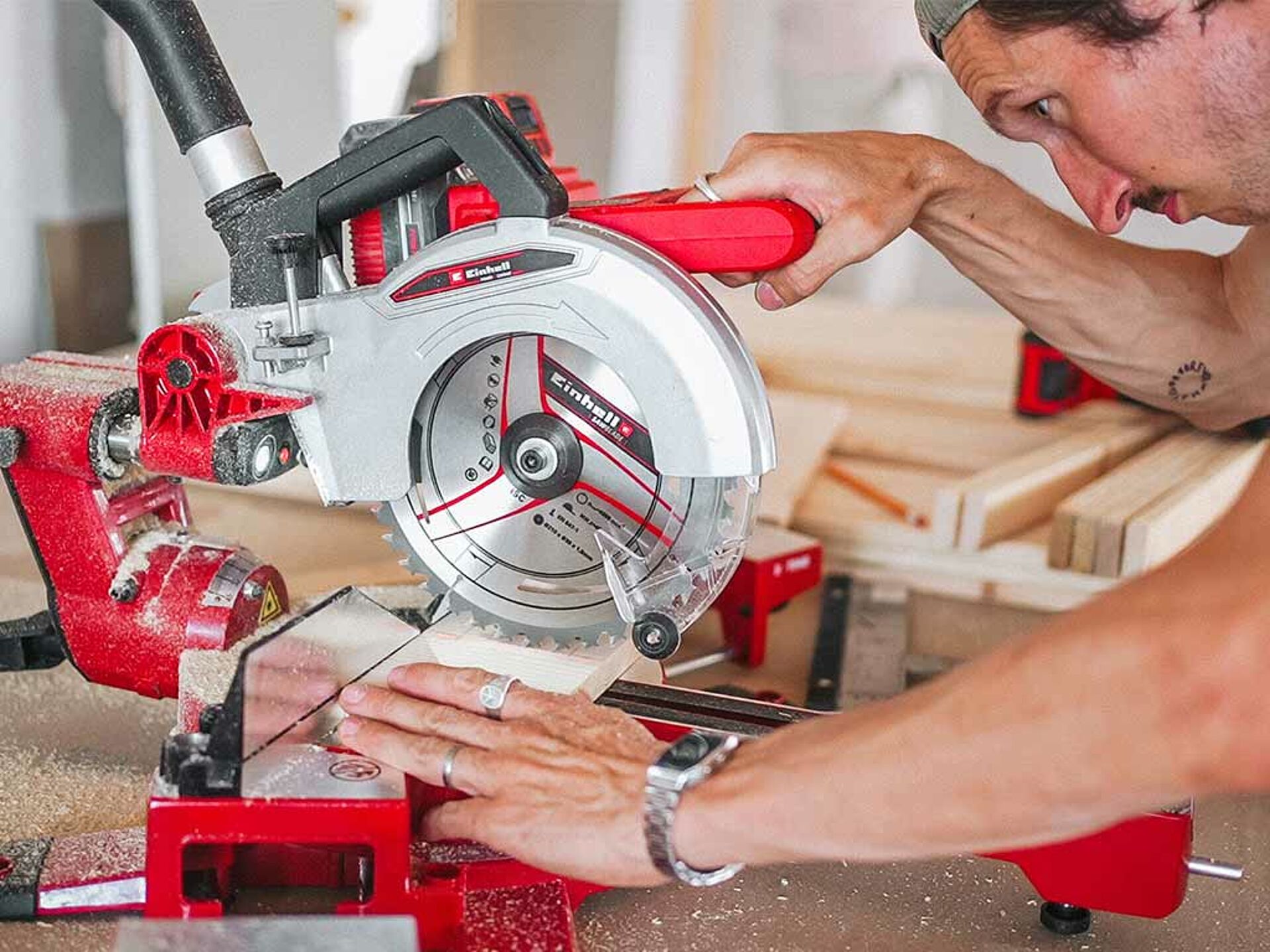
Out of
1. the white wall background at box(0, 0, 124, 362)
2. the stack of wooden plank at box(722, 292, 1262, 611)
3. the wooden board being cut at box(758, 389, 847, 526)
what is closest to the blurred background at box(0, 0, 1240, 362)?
the white wall background at box(0, 0, 124, 362)

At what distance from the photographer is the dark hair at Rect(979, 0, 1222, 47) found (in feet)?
4.74

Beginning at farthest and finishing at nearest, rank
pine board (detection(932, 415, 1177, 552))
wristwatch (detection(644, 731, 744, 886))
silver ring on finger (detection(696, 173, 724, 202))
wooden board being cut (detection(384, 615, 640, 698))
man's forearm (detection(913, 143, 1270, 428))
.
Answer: pine board (detection(932, 415, 1177, 552)) < man's forearm (detection(913, 143, 1270, 428)) < silver ring on finger (detection(696, 173, 724, 202)) < wooden board being cut (detection(384, 615, 640, 698)) < wristwatch (detection(644, 731, 744, 886))

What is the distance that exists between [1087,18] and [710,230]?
1.41 ft

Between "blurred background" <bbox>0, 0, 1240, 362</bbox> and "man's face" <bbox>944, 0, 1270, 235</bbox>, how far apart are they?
1.99 m

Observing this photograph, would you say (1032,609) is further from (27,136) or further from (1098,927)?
(27,136)

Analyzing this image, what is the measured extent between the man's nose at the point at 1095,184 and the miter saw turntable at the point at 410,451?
1.05 feet

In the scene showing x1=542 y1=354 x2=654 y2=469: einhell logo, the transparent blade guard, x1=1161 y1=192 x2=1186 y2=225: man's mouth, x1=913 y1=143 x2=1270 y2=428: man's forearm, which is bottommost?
the transparent blade guard

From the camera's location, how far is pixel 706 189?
1740mm

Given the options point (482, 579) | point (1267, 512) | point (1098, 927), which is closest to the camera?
point (1267, 512)

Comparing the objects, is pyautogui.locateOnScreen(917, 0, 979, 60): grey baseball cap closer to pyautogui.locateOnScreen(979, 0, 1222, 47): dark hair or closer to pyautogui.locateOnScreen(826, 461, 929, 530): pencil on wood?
pyautogui.locateOnScreen(979, 0, 1222, 47): dark hair

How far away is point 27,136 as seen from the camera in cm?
377

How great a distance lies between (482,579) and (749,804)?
57 cm

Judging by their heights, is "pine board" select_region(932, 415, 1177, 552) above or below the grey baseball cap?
below

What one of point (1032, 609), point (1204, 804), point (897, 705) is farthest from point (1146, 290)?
Result: point (897, 705)
